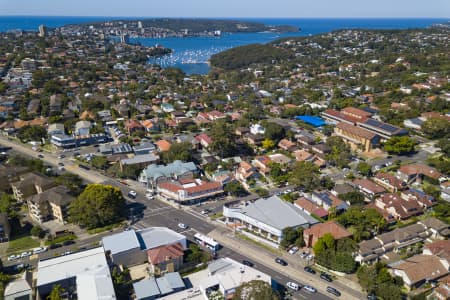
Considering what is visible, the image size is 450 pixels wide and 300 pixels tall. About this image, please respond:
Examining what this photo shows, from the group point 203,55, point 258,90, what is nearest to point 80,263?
point 258,90

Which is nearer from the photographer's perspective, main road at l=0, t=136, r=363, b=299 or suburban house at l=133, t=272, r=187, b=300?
suburban house at l=133, t=272, r=187, b=300

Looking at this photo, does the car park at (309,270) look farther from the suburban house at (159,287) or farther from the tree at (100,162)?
the tree at (100,162)

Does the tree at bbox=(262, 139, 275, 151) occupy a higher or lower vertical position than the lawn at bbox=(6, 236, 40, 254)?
higher

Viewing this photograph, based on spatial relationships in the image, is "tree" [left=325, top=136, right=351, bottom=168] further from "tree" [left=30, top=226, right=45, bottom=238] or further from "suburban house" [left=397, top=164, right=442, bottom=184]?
"tree" [left=30, top=226, right=45, bottom=238]

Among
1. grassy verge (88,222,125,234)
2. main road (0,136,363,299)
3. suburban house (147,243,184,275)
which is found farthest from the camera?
grassy verge (88,222,125,234)

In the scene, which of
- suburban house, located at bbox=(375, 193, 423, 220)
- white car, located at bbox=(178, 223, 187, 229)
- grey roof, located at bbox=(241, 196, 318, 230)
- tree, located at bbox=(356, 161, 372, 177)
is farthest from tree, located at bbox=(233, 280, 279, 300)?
tree, located at bbox=(356, 161, 372, 177)

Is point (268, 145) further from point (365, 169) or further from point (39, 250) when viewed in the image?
point (39, 250)
